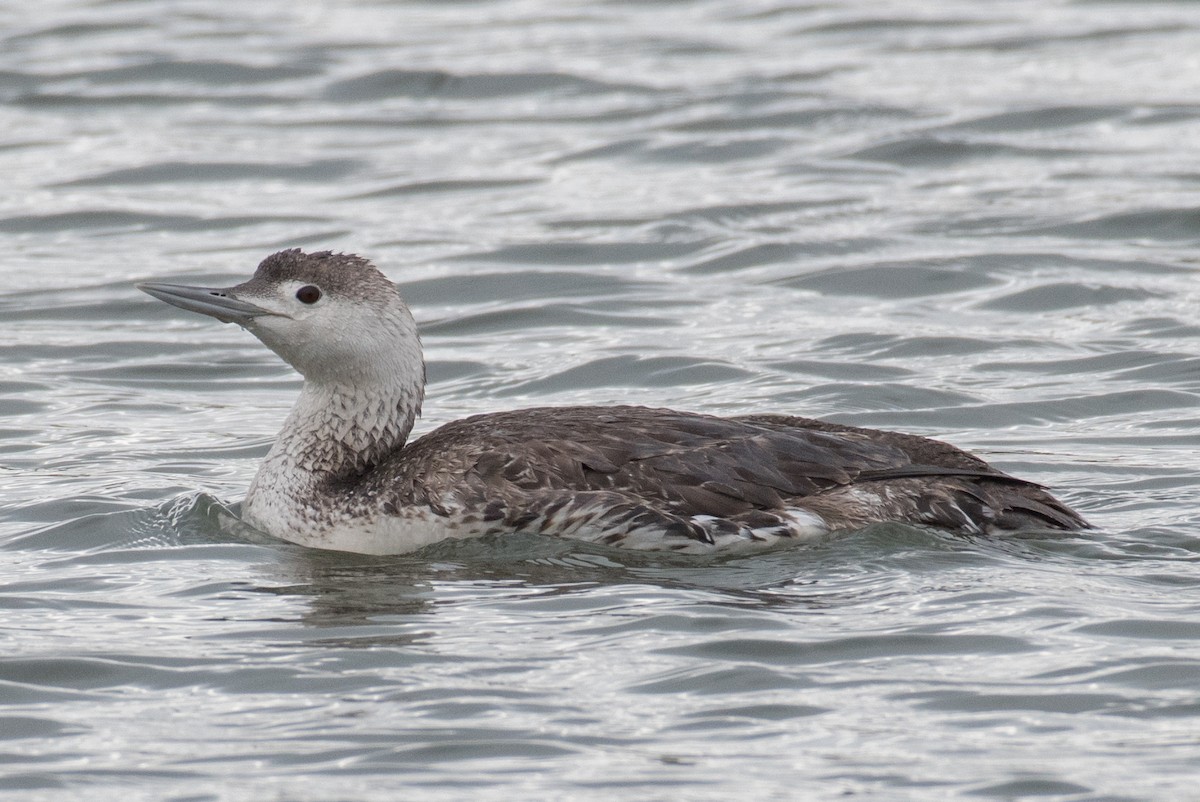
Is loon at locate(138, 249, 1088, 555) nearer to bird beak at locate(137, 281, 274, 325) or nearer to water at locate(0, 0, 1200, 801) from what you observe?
bird beak at locate(137, 281, 274, 325)

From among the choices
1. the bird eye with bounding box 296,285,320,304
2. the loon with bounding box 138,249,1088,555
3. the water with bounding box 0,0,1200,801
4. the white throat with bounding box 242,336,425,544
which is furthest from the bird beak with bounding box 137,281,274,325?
the water with bounding box 0,0,1200,801

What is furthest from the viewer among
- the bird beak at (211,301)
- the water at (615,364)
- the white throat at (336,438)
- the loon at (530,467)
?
the white throat at (336,438)

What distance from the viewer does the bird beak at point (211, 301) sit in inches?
341

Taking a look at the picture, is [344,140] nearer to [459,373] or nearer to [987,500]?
[459,373]

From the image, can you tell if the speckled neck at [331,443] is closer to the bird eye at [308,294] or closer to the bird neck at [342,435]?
the bird neck at [342,435]

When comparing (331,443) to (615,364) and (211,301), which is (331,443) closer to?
(211,301)

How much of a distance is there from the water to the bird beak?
3.20 ft

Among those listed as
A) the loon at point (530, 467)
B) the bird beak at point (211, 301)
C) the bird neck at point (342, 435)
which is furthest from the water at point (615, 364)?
the bird beak at point (211, 301)

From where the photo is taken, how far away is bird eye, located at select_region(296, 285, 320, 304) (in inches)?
342

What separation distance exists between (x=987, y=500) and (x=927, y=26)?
1439 cm

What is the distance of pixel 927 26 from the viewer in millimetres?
22094

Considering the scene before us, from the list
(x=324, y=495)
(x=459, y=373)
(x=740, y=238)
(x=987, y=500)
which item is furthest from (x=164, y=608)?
(x=740, y=238)

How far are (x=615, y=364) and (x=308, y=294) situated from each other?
3.89 m

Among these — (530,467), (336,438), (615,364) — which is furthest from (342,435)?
(615,364)
